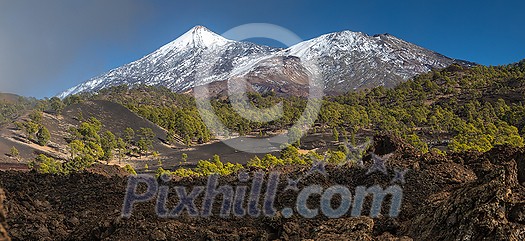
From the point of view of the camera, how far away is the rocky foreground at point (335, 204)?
436cm

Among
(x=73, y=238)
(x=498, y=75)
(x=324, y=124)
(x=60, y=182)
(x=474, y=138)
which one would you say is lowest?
(x=73, y=238)

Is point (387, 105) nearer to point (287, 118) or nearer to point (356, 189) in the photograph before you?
point (287, 118)

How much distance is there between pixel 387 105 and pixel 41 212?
72.2 metres

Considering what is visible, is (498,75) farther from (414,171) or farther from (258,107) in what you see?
(414,171)

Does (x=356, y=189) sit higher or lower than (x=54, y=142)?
lower

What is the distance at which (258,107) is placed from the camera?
90.2 metres

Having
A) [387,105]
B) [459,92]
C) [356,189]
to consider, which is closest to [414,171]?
[356,189]

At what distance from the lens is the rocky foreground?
436cm

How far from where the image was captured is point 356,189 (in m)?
8.92

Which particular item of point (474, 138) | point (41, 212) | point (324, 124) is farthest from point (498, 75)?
point (41, 212)

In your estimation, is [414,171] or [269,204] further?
[414,171]

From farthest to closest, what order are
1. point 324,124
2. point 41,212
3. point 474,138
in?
point 324,124
point 474,138
point 41,212

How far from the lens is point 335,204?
25.4 feet

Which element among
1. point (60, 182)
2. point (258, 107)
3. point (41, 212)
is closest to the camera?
point (41, 212)
